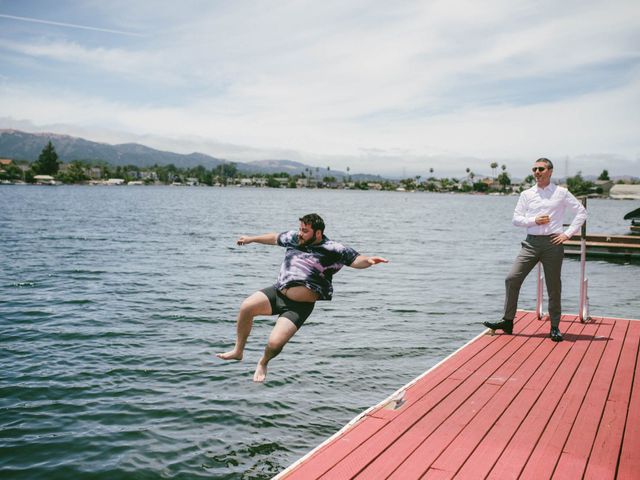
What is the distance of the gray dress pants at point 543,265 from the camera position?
349 inches

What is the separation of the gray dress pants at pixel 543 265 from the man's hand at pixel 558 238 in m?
0.06

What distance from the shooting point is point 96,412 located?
9.20m

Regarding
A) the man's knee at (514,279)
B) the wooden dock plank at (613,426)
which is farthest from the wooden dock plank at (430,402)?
the wooden dock plank at (613,426)

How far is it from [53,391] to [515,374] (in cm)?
814

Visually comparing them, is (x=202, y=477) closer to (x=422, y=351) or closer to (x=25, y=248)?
(x=422, y=351)

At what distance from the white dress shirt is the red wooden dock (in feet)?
6.54

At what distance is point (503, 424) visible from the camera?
5.68 m

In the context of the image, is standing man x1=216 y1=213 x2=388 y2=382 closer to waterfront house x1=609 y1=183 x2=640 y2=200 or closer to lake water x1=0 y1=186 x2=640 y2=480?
lake water x1=0 y1=186 x2=640 y2=480

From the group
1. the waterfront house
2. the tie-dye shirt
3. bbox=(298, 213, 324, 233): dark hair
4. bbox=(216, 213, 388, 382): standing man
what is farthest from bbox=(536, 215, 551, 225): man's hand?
the waterfront house

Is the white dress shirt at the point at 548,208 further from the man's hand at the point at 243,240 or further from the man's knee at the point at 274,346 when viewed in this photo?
the man's knee at the point at 274,346

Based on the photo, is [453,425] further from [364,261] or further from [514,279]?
[514,279]

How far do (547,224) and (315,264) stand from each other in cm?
424

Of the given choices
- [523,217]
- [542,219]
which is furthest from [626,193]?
[542,219]

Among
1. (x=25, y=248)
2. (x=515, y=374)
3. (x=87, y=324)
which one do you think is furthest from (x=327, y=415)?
(x=25, y=248)
